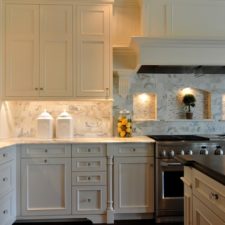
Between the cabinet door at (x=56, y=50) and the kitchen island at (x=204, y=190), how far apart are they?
191 centimetres

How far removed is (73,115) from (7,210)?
139 cm

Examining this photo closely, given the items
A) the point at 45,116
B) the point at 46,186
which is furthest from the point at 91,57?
the point at 46,186

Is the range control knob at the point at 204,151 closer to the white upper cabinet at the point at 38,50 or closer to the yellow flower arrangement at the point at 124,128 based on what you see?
the yellow flower arrangement at the point at 124,128

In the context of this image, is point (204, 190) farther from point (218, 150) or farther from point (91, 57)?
point (91, 57)

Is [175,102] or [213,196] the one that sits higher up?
[175,102]

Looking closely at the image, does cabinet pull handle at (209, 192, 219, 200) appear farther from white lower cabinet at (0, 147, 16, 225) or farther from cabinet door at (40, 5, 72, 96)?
cabinet door at (40, 5, 72, 96)

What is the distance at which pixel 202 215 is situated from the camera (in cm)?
154

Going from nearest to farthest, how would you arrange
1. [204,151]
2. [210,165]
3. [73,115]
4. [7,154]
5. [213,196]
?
[213,196] < [210,165] < [7,154] < [204,151] < [73,115]

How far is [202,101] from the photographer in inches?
148

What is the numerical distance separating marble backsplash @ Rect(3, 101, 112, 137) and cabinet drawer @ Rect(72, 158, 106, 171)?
643 mm

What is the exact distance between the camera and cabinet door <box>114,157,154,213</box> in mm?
3047

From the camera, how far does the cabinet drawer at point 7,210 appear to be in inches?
103

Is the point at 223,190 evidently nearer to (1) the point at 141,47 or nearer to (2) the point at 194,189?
(2) the point at 194,189

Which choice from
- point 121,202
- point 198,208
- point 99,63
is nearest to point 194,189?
point 198,208
